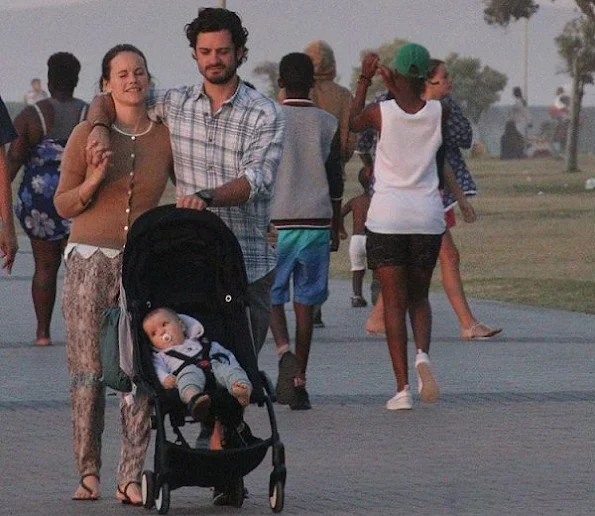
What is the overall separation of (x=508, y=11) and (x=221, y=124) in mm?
55516

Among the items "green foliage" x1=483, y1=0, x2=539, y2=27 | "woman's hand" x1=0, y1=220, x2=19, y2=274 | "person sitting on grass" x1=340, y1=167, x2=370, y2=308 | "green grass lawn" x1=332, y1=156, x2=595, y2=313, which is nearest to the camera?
"woman's hand" x1=0, y1=220, x2=19, y2=274

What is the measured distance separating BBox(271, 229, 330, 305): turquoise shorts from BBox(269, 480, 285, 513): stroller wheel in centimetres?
363

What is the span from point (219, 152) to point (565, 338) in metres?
7.08

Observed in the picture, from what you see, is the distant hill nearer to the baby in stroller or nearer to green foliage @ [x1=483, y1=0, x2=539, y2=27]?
green foliage @ [x1=483, y1=0, x2=539, y2=27]

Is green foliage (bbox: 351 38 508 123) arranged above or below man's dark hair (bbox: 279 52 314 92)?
below

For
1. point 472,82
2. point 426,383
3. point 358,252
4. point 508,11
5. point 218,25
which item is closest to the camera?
point 218,25

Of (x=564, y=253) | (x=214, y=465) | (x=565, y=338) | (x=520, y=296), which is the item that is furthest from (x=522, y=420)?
(x=564, y=253)

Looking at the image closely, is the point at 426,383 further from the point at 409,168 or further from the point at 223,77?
the point at 223,77

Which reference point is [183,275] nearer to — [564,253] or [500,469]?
[500,469]

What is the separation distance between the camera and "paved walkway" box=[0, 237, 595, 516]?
859cm

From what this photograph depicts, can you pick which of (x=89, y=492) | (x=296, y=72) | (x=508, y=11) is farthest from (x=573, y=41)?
(x=89, y=492)

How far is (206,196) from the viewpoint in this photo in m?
8.26

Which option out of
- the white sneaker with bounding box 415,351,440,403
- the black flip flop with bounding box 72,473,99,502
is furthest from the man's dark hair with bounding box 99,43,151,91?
the white sneaker with bounding box 415,351,440,403

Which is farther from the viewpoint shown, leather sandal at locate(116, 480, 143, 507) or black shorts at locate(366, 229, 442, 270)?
black shorts at locate(366, 229, 442, 270)
